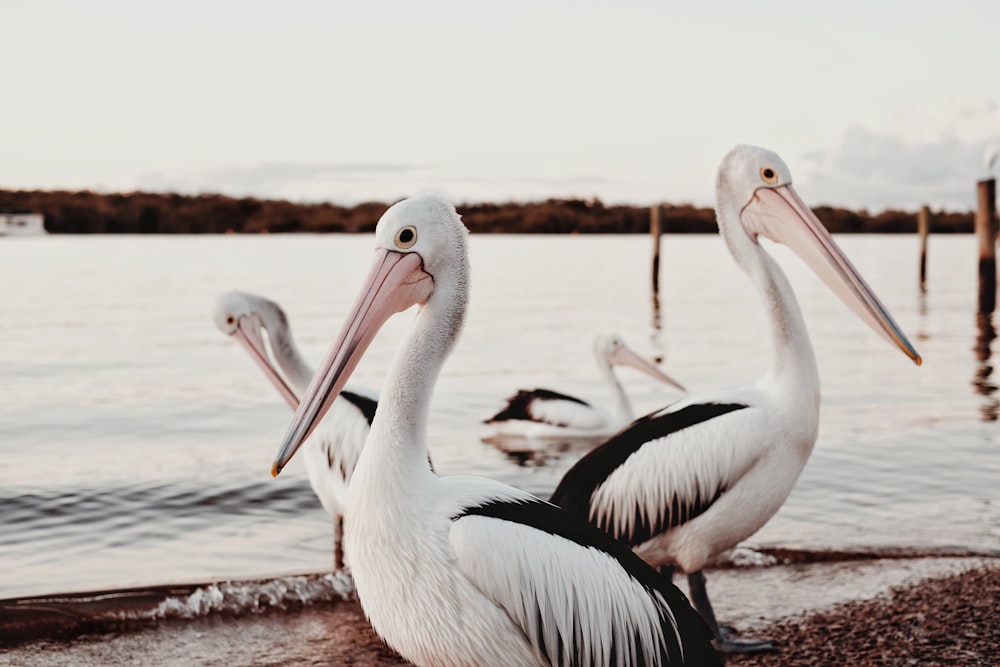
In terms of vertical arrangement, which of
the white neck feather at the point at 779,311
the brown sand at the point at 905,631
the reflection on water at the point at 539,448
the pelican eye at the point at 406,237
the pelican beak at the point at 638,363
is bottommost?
the reflection on water at the point at 539,448

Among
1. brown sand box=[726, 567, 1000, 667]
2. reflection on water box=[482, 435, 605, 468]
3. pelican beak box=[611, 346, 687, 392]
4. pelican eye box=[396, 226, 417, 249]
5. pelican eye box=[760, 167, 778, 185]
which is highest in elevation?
pelican eye box=[760, 167, 778, 185]

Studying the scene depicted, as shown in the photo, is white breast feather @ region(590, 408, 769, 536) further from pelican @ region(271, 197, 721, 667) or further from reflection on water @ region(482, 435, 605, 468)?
reflection on water @ region(482, 435, 605, 468)

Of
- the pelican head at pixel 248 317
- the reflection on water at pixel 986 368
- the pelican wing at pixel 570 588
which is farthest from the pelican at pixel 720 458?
the reflection on water at pixel 986 368

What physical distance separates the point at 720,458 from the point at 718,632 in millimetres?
736

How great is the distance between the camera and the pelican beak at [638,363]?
31.2 feet

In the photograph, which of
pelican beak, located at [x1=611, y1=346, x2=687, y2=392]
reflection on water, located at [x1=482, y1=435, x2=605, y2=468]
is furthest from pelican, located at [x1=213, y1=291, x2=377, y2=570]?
pelican beak, located at [x1=611, y1=346, x2=687, y2=392]

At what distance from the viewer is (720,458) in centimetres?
414

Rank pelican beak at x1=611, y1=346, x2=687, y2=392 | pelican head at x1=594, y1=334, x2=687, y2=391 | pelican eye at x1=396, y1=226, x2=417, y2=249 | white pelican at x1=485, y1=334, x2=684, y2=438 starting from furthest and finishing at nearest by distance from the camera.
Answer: pelican head at x1=594, y1=334, x2=687, y2=391 < pelican beak at x1=611, y1=346, x2=687, y2=392 < white pelican at x1=485, y1=334, x2=684, y2=438 < pelican eye at x1=396, y1=226, x2=417, y2=249

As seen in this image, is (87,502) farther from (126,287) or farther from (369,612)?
(126,287)

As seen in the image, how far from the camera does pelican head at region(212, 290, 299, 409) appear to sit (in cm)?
616

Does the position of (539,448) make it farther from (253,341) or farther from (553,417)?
(253,341)

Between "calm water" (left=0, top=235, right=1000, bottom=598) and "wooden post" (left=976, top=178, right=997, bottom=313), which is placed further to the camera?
"wooden post" (left=976, top=178, right=997, bottom=313)

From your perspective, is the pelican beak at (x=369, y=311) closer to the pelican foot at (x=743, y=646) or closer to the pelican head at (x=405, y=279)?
the pelican head at (x=405, y=279)

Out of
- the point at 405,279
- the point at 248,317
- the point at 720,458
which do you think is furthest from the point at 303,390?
the point at 405,279
